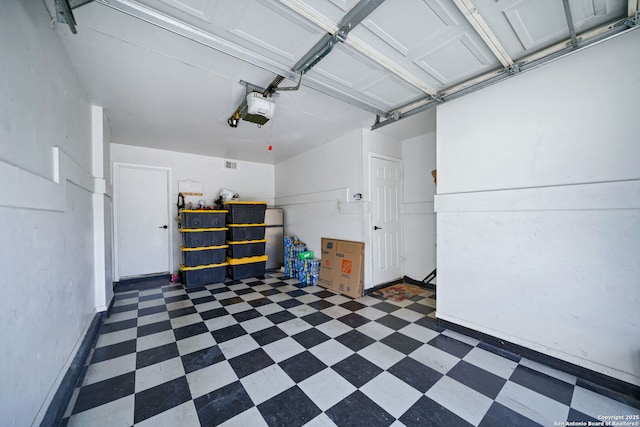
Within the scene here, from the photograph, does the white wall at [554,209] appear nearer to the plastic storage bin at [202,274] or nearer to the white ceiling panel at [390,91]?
the white ceiling panel at [390,91]

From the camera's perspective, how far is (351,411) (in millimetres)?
1369

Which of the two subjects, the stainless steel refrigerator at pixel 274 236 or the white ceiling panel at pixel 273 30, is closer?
the white ceiling panel at pixel 273 30

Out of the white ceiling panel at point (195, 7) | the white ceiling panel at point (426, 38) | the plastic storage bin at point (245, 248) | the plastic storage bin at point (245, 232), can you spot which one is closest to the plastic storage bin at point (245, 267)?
the plastic storage bin at point (245, 248)

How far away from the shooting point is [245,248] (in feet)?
13.8

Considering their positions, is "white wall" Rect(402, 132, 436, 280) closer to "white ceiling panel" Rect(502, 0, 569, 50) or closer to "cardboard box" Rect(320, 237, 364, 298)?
"cardboard box" Rect(320, 237, 364, 298)

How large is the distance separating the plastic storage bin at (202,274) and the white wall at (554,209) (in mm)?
3485

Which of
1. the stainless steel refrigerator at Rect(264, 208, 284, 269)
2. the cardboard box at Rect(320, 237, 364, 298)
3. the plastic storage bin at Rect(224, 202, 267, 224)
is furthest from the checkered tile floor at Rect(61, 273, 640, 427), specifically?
the stainless steel refrigerator at Rect(264, 208, 284, 269)

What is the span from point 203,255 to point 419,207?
146 inches

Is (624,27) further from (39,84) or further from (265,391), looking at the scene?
(39,84)

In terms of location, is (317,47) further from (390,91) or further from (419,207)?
(419,207)

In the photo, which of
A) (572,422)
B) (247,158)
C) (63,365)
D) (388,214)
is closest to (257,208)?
(247,158)

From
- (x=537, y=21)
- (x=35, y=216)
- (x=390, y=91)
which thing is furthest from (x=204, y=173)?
(x=537, y=21)

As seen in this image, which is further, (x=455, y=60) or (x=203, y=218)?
(x=203, y=218)

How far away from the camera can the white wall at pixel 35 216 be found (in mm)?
961
